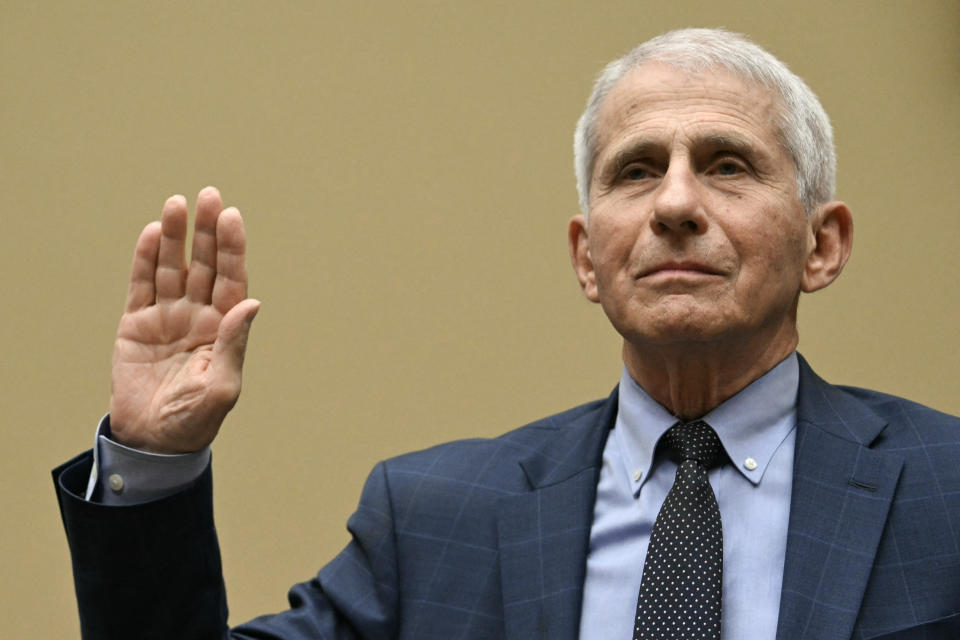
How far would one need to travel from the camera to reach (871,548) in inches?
65.7

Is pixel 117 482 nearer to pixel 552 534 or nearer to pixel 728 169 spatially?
pixel 552 534

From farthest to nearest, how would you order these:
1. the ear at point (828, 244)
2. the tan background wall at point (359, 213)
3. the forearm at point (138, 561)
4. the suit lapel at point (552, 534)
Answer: the tan background wall at point (359, 213), the ear at point (828, 244), the suit lapel at point (552, 534), the forearm at point (138, 561)

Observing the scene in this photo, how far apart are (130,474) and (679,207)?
840 millimetres

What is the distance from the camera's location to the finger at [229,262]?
1669 mm

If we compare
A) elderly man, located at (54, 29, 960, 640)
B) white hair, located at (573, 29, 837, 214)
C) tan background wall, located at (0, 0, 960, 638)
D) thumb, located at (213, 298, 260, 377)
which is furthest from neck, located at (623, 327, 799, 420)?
tan background wall, located at (0, 0, 960, 638)

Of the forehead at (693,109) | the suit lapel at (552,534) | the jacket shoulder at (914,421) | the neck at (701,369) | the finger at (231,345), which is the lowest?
the suit lapel at (552,534)

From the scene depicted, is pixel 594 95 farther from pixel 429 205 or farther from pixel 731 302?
pixel 429 205

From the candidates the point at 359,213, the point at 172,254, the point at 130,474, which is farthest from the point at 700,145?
the point at 359,213

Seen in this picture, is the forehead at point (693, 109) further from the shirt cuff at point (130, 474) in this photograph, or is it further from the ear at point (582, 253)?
the shirt cuff at point (130, 474)

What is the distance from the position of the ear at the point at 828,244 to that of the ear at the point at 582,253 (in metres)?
0.35

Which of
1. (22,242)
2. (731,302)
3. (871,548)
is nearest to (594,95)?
(731,302)

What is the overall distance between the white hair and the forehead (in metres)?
0.02

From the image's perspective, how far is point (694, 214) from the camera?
178cm

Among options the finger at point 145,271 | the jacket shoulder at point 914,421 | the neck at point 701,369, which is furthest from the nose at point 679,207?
the finger at point 145,271
